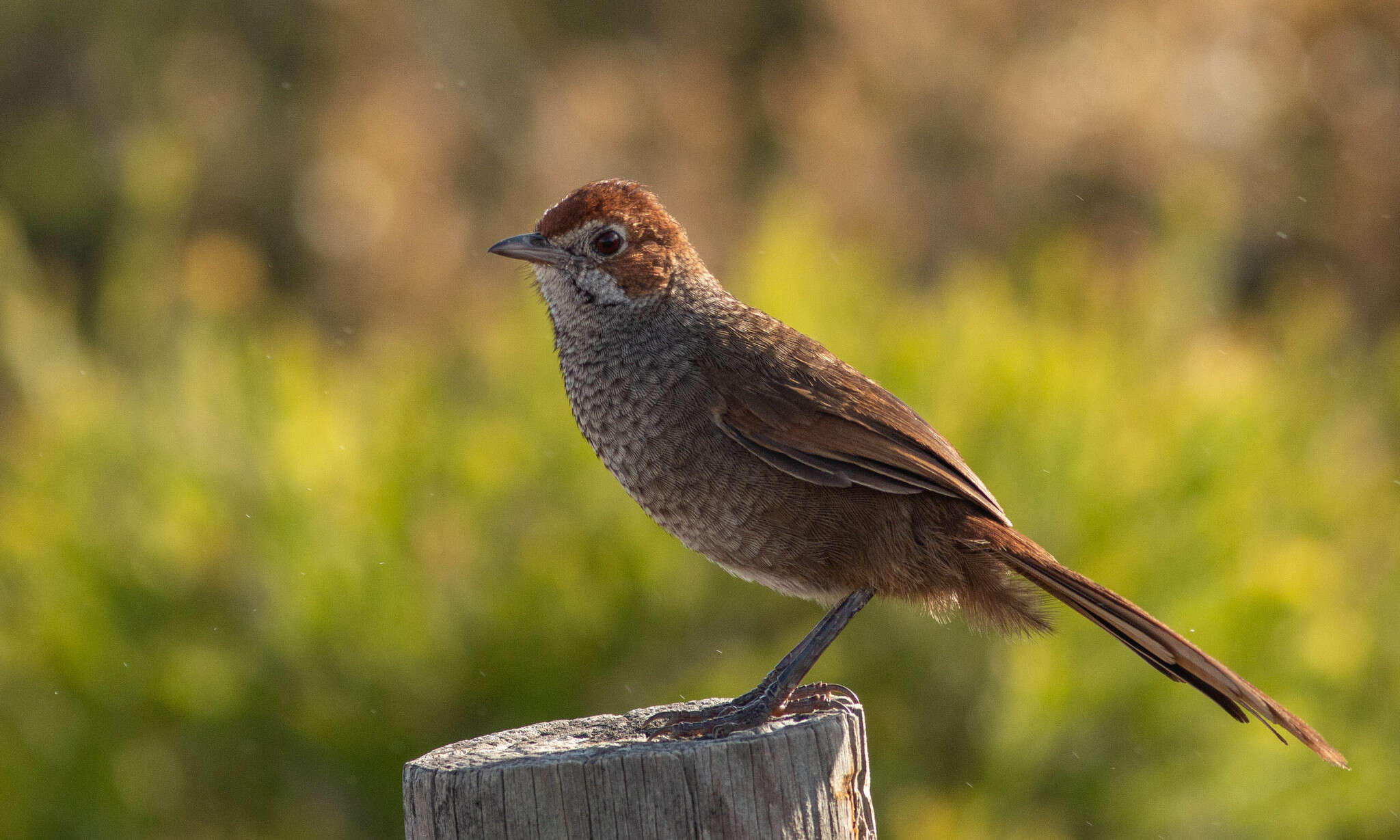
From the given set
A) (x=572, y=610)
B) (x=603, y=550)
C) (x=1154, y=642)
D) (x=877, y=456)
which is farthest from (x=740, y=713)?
(x=603, y=550)

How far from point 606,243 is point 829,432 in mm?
848

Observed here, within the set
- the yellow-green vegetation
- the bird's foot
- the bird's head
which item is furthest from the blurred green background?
the bird's head

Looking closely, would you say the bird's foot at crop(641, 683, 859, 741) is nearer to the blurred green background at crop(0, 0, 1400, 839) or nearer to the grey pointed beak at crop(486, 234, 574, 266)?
the grey pointed beak at crop(486, 234, 574, 266)

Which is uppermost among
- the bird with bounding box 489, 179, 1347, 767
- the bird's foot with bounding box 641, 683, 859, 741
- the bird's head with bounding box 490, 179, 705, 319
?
the bird's head with bounding box 490, 179, 705, 319

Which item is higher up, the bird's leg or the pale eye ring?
the pale eye ring

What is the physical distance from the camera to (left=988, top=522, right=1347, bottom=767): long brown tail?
297 centimetres

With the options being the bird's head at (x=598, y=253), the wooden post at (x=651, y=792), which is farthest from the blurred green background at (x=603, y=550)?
the wooden post at (x=651, y=792)

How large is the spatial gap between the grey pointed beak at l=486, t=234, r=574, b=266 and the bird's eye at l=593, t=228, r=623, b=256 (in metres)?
0.08

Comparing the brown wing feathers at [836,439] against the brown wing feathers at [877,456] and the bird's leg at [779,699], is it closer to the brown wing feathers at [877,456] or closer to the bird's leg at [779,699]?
the brown wing feathers at [877,456]

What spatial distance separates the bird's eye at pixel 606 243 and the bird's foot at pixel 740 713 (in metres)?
1.28

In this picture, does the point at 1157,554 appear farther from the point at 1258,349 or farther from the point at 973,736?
the point at 1258,349

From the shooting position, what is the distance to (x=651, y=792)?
257 cm

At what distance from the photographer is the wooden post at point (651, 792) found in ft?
8.45

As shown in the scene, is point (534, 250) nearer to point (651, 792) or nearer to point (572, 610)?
point (651, 792)
